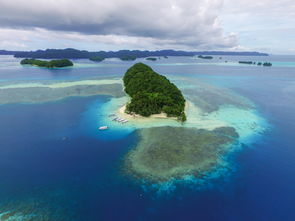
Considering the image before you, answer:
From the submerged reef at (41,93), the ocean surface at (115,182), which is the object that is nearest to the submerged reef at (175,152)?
the ocean surface at (115,182)

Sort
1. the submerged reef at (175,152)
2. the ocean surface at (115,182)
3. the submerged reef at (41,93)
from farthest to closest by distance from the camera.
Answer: the submerged reef at (41,93) → the submerged reef at (175,152) → the ocean surface at (115,182)

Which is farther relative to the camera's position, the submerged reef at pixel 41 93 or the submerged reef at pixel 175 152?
the submerged reef at pixel 41 93

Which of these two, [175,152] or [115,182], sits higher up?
[175,152]

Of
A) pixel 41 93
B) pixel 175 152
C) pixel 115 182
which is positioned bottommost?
pixel 115 182

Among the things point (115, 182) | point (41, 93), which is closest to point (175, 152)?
point (115, 182)

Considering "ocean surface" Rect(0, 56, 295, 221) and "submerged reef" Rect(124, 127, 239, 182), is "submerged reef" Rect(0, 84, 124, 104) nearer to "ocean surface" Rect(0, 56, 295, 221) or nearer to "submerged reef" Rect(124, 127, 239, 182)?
"ocean surface" Rect(0, 56, 295, 221)

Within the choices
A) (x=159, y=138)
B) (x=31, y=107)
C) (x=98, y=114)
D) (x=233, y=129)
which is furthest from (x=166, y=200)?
(x=31, y=107)

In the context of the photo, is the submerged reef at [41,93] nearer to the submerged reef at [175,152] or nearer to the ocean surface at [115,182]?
the ocean surface at [115,182]

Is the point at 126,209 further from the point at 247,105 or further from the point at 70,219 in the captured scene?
the point at 247,105

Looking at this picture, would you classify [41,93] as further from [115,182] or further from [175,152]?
[175,152]
